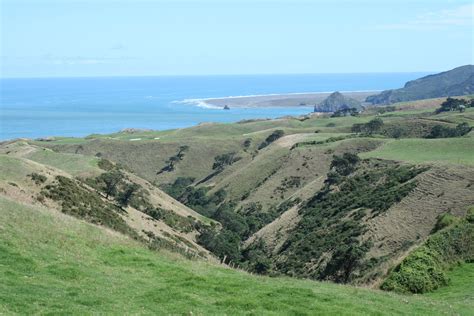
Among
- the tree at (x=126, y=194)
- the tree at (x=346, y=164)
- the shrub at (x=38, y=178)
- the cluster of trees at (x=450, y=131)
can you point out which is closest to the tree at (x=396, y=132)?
the cluster of trees at (x=450, y=131)

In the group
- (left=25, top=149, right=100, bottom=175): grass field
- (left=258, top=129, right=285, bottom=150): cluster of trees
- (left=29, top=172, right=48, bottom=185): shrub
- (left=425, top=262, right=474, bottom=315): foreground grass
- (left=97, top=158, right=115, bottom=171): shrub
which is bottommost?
(left=258, top=129, right=285, bottom=150): cluster of trees

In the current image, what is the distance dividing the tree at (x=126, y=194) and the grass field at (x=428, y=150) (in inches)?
1239

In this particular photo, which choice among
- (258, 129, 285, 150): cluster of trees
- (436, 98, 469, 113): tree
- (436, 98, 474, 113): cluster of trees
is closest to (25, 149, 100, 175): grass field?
(258, 129, 285, 150): cluster of trees

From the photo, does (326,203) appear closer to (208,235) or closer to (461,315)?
(208,235)

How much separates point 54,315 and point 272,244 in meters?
46.9

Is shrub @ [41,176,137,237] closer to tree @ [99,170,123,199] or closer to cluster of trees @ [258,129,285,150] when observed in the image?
tree @ [99,170,123,199]

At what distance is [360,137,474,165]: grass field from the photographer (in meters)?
64.2

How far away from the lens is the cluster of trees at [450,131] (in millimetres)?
93188

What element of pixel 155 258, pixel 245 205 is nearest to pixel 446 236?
pixel 155 258

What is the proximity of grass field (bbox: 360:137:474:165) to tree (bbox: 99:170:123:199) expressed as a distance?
109 feet

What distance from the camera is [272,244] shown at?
58250mm

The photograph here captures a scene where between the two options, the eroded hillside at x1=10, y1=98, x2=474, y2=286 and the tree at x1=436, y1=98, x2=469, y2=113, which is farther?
the tree at x1=436, y1=98, x2=469, y2=113

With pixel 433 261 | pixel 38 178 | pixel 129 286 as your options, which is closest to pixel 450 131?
pixel 38 178

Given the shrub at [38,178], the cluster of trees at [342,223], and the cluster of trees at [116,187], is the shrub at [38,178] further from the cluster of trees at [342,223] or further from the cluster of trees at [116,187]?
the cluster of trees at [342,223]
